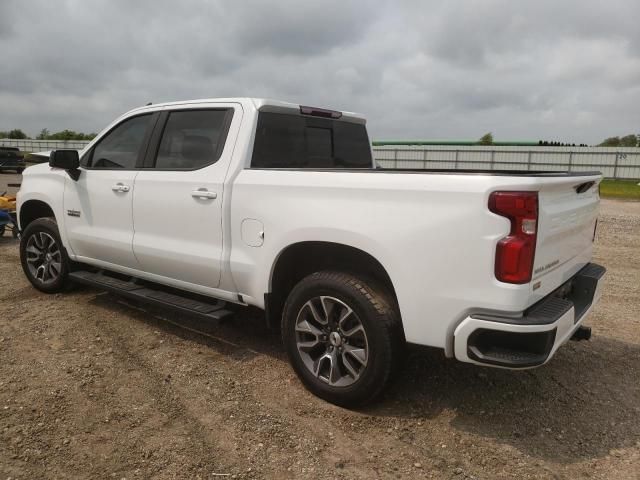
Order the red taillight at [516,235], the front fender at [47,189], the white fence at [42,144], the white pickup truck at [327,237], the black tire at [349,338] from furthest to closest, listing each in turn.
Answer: the white fence at [42,144]
the front fender at [47,189]
the black tire at [349,338]
the white pickup truck at [327,237]
the red taillight at [516,235]

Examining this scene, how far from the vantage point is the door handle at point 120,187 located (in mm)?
4324

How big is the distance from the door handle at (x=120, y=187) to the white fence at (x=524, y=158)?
92.0 feet

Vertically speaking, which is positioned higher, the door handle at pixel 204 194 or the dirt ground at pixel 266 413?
the door handle at pixel 204 194

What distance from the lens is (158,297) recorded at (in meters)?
4.20

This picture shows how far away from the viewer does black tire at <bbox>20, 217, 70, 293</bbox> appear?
520cm

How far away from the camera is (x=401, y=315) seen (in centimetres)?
290

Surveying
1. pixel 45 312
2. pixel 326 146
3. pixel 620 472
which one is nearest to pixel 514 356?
pixel 620 472

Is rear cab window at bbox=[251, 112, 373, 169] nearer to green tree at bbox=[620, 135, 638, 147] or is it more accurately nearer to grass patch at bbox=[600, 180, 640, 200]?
grass patch at bbox=[600, 180, 640, 200]

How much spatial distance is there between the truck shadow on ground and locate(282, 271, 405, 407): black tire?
0.20 meters

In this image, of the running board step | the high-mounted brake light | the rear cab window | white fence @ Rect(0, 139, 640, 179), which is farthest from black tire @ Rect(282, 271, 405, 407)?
white fence @ Rect(0, 139, 640, 179)

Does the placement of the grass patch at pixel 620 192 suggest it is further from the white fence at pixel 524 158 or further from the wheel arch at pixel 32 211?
the wheel arch at pixel 32 211

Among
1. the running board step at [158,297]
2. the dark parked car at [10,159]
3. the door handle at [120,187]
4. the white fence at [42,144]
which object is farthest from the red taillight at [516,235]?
the white fence at [42,144]

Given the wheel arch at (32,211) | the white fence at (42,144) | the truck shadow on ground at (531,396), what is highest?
the white fence at (42,144)

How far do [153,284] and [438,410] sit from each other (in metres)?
2.83
